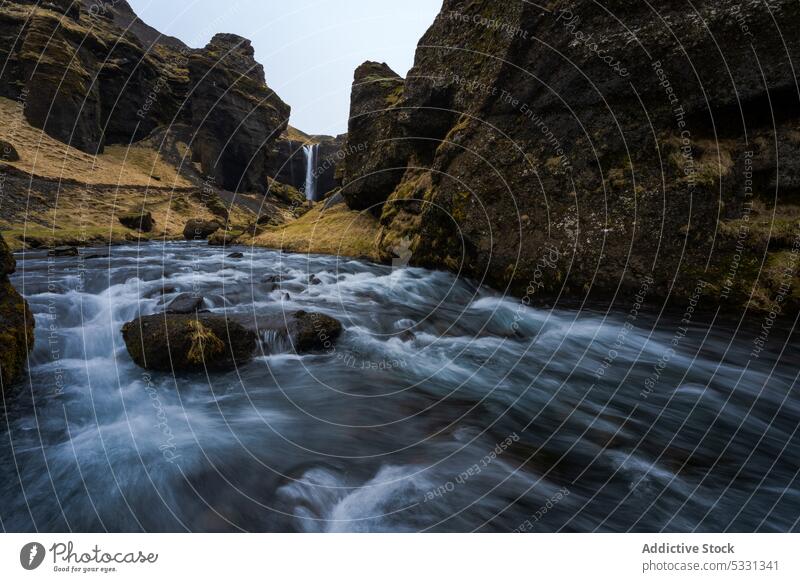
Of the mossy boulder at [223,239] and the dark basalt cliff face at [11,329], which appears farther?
the mossy boulder at [223,239]

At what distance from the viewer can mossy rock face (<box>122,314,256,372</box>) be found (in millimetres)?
6137

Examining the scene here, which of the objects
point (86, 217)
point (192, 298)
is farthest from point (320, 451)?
point (86, 217)

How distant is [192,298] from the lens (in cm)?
927

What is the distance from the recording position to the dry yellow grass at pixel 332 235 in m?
18.8

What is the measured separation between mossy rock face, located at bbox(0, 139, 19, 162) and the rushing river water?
3495 cm

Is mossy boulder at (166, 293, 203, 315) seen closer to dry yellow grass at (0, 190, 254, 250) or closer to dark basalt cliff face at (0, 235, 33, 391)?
dark basalt cliff face at (0, 235, 33, 391)

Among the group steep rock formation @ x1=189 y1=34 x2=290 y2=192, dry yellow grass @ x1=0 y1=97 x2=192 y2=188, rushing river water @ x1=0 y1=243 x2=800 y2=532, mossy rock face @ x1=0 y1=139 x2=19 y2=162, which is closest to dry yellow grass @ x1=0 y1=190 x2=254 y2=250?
dry yellow grass @ x1=0 y1=97 x2=192 y2=188

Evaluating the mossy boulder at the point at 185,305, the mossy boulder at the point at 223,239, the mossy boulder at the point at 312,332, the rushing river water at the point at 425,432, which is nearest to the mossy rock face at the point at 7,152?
the mossy boulder at the point at 223,239

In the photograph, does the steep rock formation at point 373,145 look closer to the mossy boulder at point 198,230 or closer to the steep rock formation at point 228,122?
the mossy boulder at point 198,230

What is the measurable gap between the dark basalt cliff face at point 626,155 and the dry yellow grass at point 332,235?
587cm

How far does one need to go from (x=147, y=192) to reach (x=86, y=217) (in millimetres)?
13529

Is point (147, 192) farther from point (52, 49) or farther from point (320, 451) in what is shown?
point (320, 451)
